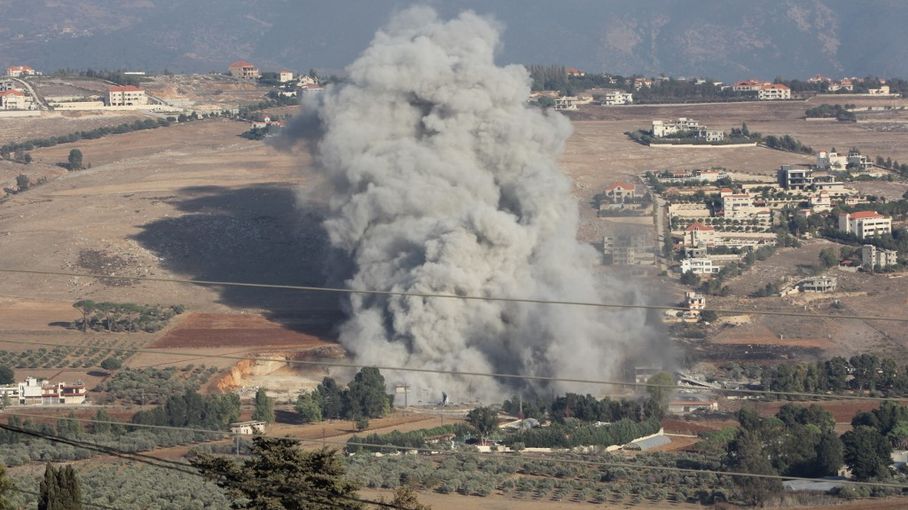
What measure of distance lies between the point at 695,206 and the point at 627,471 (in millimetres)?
38523

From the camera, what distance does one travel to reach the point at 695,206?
2933 inches

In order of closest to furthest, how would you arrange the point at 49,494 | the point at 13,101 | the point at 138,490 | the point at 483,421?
the point at 49,494
the point at 138,490
the point at 483,421
the point at 13,101

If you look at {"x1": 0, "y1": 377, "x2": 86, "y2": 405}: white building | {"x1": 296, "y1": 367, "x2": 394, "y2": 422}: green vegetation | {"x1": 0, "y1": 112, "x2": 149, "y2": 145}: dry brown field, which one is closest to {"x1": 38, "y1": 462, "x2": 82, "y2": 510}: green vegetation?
{"x1": 296, "y1": 367, "x2": 394, "y2": 422}: green vegetation

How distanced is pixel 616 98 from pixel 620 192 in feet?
145

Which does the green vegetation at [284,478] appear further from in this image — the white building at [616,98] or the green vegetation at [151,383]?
the white building at [616,98]

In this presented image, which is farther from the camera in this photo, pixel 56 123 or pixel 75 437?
pixel 56 123

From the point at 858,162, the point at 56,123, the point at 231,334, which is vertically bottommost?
the point at 231,334

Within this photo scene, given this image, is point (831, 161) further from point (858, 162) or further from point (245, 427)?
point (245, 427)

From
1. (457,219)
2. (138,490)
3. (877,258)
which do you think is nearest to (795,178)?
(877,258)

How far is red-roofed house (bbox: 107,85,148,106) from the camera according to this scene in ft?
368

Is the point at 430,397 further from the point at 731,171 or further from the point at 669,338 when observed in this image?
the point at 731,171

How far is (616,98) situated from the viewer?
117062 millimetres

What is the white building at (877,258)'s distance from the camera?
61875 millimetres

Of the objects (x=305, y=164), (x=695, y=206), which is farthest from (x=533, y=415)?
(x=695, y=206)
